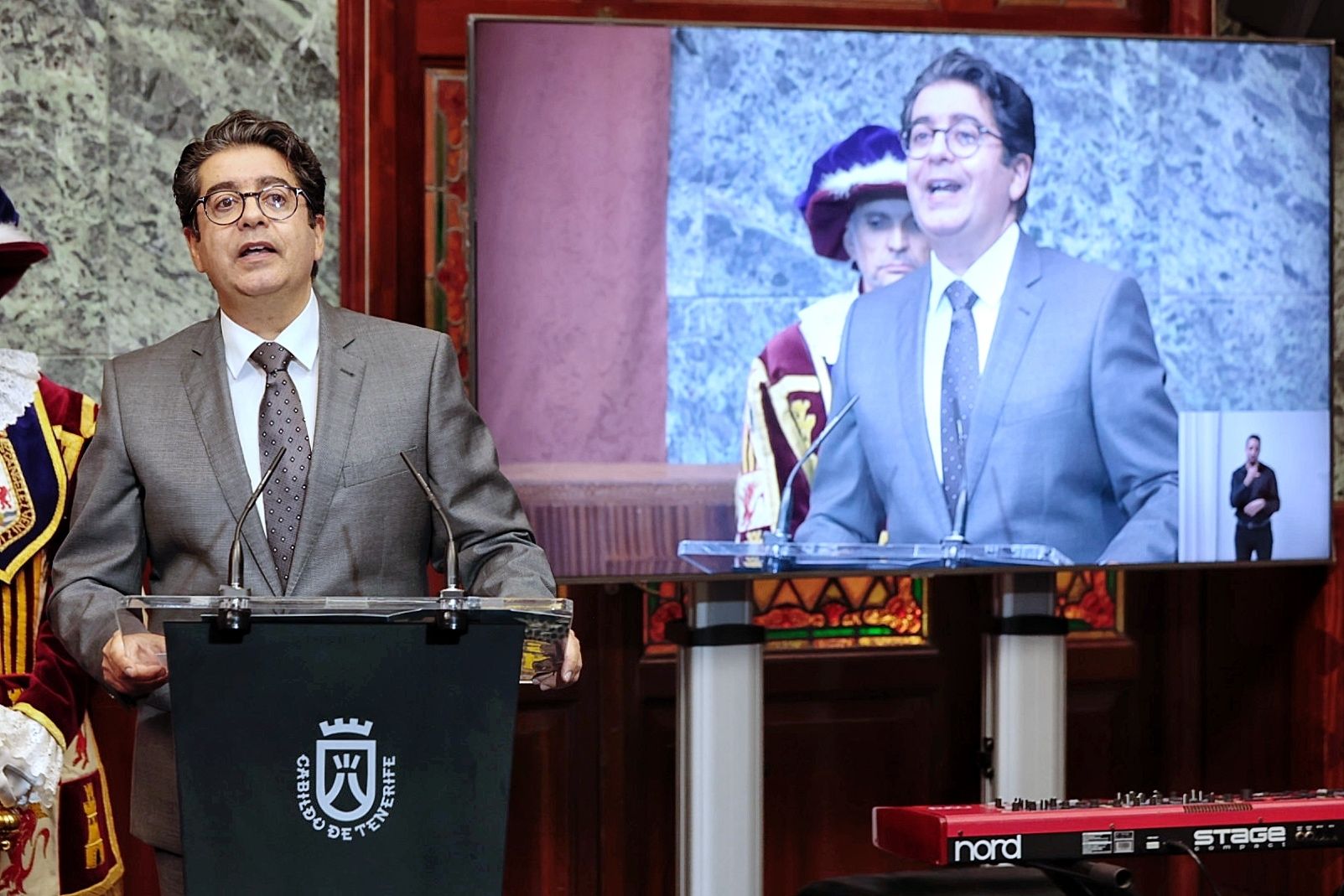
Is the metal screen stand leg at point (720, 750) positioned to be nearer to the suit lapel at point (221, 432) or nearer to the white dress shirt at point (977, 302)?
the white dress shirt at point (977, 302)

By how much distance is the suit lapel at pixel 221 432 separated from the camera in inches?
73.9

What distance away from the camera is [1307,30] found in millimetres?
3434

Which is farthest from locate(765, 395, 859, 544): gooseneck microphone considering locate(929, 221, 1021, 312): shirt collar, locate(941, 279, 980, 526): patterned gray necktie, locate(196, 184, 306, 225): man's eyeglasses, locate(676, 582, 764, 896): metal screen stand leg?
locate(196, 184, 306, 225): man's eyeglasses

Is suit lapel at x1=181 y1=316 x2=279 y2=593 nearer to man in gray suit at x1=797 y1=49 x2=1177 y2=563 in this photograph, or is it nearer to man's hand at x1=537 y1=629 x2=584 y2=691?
man's hand at x1=537 y1=629 x2=584 y2=691

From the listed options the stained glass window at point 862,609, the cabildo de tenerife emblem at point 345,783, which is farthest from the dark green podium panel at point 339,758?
the stained glass window at point 862,609

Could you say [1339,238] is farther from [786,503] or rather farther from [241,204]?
[241,204]

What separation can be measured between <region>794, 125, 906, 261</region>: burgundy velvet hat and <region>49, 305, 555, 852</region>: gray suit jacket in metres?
1.17

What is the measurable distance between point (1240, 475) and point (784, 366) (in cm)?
88

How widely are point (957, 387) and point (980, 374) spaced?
0.05 m

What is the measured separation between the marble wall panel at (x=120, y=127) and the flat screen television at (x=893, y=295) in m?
0.46

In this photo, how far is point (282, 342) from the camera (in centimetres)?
197

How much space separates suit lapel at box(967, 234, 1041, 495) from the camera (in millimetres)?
3041

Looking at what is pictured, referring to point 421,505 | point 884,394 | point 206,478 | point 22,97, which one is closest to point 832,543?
point 884,394

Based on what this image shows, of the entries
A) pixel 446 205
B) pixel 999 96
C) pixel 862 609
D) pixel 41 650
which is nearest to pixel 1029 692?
pixel 862 609
